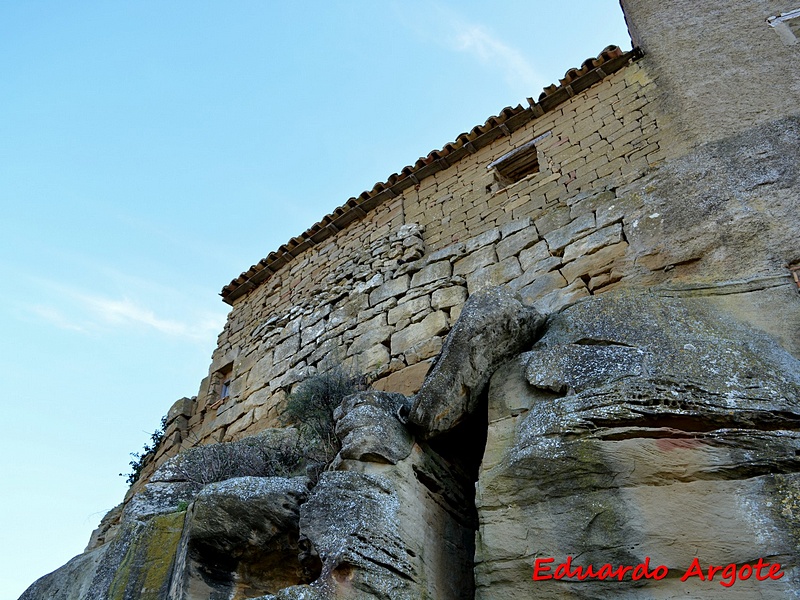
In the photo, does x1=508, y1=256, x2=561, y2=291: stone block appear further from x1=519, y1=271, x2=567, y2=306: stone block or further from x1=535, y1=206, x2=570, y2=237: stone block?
x1=535, y1=206, x2=570, y2=237: stone block

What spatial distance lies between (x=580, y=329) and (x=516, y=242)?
2.37 meters

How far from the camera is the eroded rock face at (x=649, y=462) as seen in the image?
2.94m

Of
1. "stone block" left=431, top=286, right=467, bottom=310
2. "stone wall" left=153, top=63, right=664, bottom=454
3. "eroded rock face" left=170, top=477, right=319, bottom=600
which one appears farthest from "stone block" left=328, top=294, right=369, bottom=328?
"eroded rock face" left=170, top=477, right=319, bottom=600

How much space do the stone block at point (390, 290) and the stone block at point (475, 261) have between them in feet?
1.89

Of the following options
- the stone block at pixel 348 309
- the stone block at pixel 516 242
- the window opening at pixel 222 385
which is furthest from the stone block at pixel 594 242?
the window opening at pixel 222 385

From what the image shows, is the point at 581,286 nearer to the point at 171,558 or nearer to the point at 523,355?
the point at 523,355

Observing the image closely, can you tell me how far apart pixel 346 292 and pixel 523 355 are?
147 inches

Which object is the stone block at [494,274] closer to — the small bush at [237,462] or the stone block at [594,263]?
the stone block at [594,263]

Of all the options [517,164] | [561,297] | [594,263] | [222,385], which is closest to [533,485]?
[561,297]

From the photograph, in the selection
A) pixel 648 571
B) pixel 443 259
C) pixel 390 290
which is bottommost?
pixel 648 571

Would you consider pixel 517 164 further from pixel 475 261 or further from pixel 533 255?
pixel 533 255

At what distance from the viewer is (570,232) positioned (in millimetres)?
5941

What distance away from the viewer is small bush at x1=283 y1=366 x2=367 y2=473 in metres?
4.99

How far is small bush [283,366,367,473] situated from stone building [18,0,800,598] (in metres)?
0.41
